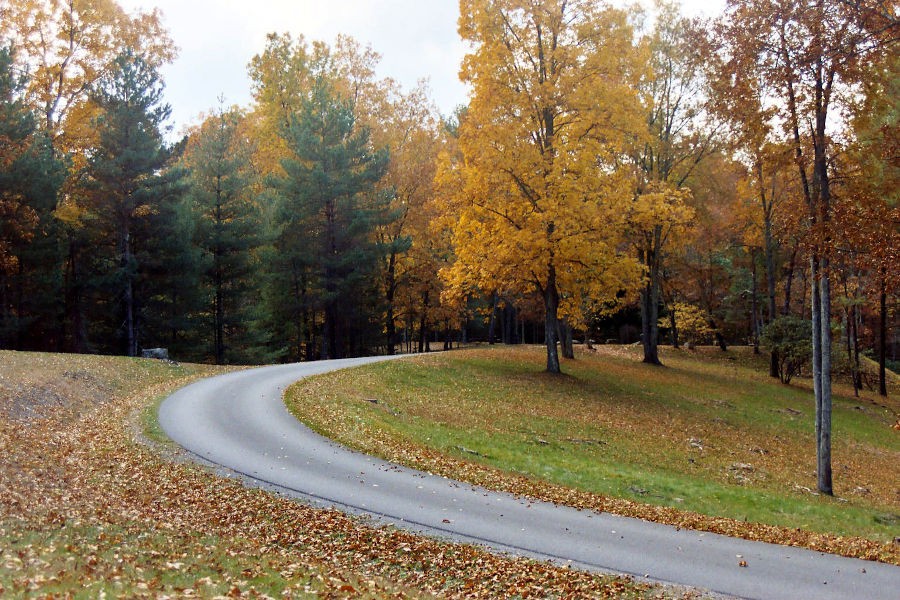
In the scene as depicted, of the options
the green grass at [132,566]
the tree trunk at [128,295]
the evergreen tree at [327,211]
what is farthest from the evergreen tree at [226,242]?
the green grass at [132,566]

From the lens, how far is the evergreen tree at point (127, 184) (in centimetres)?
2856

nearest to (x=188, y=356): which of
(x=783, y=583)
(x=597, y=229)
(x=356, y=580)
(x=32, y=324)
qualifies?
(x=32, y=324)

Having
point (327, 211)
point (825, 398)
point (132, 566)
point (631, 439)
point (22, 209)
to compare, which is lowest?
point (631, 439)

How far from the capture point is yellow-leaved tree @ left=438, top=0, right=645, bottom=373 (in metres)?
21.6

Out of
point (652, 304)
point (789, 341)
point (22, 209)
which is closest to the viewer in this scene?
point (22, 209)

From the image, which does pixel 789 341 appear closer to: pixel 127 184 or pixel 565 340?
pixel 565 340

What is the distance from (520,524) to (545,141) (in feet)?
52.2

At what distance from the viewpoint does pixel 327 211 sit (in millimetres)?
35375

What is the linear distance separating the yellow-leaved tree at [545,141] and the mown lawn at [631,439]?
4316mm

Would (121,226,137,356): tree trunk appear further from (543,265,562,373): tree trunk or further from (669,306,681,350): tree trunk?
(669,306,681,350): tree trunk

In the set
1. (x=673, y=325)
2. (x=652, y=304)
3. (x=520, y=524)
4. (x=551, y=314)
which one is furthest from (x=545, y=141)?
(x=673, y=325)

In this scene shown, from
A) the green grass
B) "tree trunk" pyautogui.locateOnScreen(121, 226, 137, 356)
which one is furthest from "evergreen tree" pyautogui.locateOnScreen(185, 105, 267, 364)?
the green grass

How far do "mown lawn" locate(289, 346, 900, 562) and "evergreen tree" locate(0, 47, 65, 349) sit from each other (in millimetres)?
15265

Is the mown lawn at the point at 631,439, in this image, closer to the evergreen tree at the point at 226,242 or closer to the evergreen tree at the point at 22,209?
the evergreen tree at the point at 226,242
